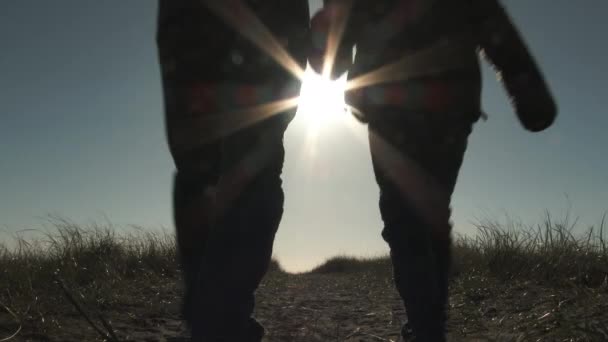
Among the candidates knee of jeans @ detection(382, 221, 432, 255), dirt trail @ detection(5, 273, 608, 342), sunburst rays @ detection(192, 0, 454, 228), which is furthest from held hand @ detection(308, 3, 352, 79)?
dirt trail @ detection(5, 273, 608, 342)

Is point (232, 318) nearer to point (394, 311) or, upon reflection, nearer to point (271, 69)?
point (271, 69)

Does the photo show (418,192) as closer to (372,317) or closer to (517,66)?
(517,66)

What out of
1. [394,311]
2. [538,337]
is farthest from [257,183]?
[394,311]

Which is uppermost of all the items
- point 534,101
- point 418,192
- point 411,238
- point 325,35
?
point 325,35

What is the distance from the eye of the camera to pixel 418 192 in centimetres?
148

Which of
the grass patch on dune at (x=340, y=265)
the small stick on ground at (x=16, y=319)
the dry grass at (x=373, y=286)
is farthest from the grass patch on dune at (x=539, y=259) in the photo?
the grass patch on dune at (x=340, y=265)

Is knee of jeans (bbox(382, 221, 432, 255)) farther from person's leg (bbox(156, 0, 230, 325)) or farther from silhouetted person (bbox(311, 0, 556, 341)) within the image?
person's leg (bbox(156, 0, 230, 325))

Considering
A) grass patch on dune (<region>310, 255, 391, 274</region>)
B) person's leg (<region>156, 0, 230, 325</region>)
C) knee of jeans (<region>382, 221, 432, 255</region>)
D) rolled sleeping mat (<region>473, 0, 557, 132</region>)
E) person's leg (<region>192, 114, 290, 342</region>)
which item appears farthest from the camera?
grass patch on dune (<region>310, 255, 391, 274</region>)

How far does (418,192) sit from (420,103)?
0.27 metres

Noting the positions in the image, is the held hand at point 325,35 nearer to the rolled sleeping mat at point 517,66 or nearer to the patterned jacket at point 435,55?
the patterned jacket at point 435,55

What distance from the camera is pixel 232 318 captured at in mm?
1237

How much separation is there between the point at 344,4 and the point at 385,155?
0.50m

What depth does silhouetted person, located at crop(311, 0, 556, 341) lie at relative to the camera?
1.45 metres

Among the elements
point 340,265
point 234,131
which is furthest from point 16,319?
point 340,265
